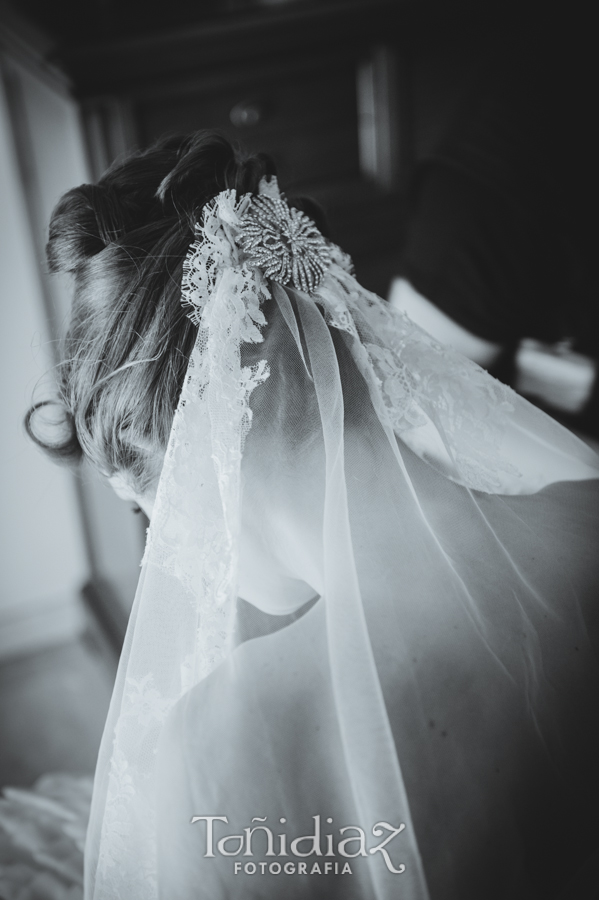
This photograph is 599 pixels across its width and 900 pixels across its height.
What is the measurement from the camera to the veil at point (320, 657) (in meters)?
0.54

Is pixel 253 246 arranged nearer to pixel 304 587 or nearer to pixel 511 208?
pixel 304 587

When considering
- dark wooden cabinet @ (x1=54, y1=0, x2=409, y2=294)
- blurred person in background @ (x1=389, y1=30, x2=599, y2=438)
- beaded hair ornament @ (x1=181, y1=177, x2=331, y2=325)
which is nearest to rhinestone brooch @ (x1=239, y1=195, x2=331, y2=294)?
beaded hair ornament @ (x1=181, y1=177, x2=331, y2=325)

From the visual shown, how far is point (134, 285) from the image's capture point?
2.00 feet

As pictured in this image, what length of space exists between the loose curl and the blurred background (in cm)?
40

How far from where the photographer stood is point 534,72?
4.24ft

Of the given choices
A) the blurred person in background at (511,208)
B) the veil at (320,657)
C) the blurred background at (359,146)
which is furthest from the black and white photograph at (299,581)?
the blurred person in background at (511,208)

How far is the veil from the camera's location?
54 centimetres

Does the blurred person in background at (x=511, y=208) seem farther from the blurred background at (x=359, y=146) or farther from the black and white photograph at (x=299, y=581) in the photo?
the black and white photograph at (x=299, y=581)

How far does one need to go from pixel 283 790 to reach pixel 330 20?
1243 mm

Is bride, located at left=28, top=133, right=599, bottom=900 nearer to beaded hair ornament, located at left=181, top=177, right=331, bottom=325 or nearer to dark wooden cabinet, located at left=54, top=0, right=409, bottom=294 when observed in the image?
beaded hair ornament, located at left=181, top=177, right=331, bottom=325

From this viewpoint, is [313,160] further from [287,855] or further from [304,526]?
[287,855]

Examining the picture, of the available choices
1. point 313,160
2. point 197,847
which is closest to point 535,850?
point 197,847

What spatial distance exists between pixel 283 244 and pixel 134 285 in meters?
0.16

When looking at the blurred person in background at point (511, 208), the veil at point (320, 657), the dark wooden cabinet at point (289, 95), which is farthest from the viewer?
the blurred person in background at point (511, 208)
